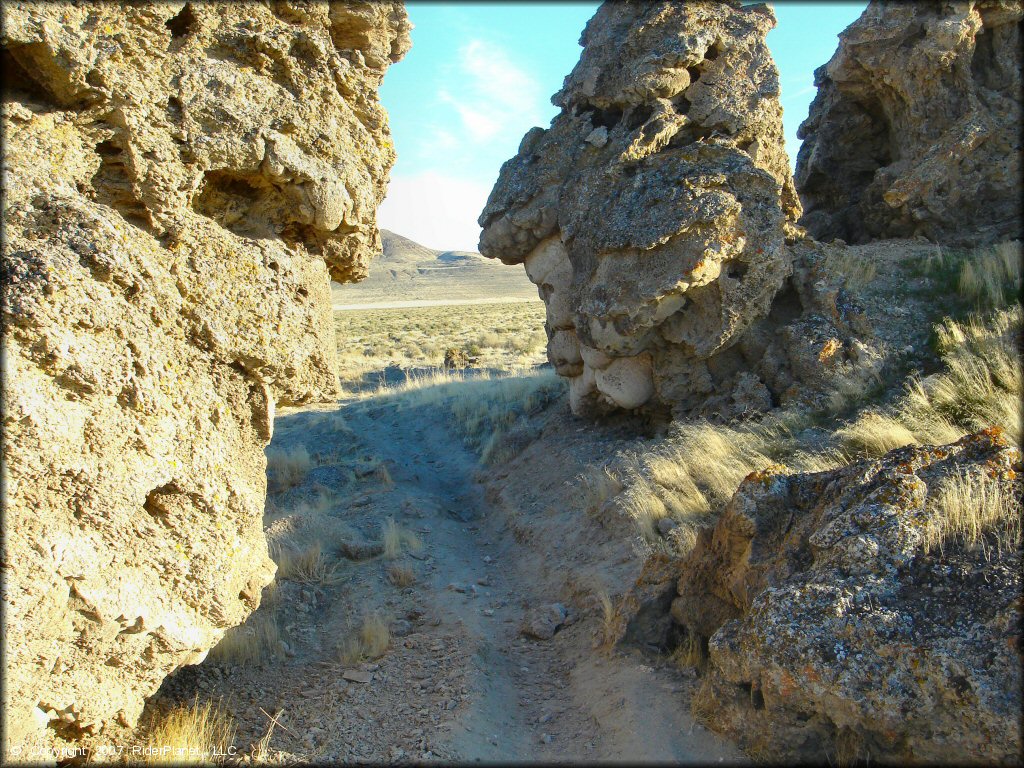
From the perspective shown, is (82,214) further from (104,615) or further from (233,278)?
(104,615)

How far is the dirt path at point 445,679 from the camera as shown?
13.3ft

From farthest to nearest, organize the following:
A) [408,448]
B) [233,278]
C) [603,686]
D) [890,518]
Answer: [408,448]
[603,686]
[233,278]
[890,518]

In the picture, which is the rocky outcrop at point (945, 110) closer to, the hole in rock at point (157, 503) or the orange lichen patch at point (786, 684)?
the orange lichen patch at point (786, 684)

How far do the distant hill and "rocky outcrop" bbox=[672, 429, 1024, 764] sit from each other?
1909 inches

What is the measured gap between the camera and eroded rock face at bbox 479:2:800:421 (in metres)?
7.91

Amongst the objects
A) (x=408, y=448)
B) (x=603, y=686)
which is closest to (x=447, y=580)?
(x=603, y=686)

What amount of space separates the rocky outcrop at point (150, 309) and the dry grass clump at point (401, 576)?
2.21 metres

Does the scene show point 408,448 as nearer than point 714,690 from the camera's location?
No

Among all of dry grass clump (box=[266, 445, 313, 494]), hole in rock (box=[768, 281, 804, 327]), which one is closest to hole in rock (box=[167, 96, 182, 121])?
dry grass clump (box=[266, 445, 313, 494])

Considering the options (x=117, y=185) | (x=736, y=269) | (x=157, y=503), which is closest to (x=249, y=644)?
(x=157, y=503)

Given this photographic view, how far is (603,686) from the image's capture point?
4.55 metres

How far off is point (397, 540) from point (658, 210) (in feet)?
15.1

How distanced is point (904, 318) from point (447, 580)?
19.9 ft

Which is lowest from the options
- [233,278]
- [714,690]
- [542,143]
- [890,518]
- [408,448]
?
[408,448]
